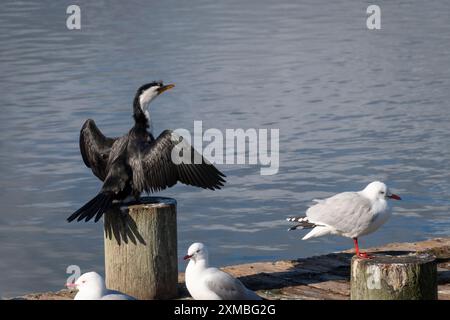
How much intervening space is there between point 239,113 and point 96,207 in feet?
32.4

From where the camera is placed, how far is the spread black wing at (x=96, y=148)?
33.1 feet

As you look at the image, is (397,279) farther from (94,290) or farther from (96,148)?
(96,148)

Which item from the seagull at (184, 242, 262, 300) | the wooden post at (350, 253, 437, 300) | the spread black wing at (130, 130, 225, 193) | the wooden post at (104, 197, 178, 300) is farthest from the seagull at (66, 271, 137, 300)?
the spread black wing at (130, 130, 225, 193)

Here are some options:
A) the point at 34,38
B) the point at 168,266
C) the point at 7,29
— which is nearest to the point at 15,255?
the point at 168,266

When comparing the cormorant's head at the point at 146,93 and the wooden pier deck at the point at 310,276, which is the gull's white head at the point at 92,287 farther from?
the cormorant's head at the point at 146,93

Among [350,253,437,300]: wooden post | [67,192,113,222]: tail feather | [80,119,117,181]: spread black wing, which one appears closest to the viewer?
[350,253,437,300]: wooden post

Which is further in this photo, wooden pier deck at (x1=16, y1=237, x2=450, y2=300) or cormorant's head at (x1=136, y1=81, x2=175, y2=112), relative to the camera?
cormorant's head at (x1=136, y1=81, x2=175, y2=112)

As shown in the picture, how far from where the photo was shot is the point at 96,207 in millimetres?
9188

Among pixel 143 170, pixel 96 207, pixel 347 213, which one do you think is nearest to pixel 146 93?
pixel 143 170

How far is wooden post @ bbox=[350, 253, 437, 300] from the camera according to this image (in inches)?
306

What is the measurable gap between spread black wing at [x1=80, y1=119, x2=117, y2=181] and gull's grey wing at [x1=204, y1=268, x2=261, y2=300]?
2260mm

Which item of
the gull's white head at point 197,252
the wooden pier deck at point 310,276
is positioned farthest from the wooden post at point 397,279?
the gull's white head at point 197,252

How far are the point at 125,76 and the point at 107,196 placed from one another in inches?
552

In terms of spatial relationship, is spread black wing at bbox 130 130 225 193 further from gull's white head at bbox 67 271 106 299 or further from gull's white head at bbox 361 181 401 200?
gull's white head at bbox 67 271 106 299
